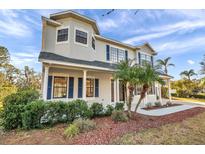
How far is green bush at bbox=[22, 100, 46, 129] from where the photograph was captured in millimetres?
5297

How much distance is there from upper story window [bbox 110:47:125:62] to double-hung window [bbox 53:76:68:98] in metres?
5.32

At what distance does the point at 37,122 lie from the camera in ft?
18.3

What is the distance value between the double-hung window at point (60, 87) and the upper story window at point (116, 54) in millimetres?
5323

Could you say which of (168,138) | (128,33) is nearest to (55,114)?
(168,138)

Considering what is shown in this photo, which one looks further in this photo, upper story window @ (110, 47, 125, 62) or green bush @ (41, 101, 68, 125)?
upper story window @ (110, 47, 125, 62)

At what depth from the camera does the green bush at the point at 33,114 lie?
209 inches

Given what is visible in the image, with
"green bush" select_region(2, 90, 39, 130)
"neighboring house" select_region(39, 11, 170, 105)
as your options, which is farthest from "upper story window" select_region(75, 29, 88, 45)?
"green bush" select_region(2, 90, 39, 130)

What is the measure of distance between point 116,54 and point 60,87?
659 cm

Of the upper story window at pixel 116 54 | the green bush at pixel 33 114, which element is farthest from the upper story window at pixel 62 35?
the green bush at pixel 33 114

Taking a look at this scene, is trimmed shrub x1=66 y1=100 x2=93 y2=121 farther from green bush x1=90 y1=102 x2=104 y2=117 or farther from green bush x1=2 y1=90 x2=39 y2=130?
green bush x1=2 y1=90 x2=39 y2=130

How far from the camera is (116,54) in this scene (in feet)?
45.0

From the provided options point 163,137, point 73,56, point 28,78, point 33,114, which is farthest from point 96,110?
point 28,78

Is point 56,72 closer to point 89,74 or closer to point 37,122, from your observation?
point 89,74
